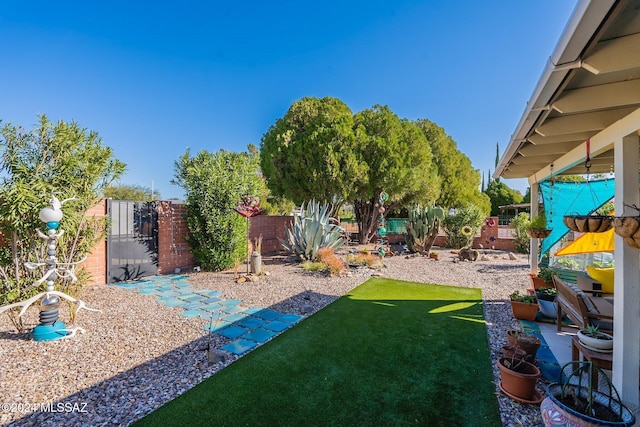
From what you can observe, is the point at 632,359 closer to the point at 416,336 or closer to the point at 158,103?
the point at 416,336

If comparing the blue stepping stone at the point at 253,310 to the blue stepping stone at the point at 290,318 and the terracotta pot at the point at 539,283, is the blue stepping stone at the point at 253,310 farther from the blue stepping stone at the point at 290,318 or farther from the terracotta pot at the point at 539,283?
the terracotta pot at the point at 539,283

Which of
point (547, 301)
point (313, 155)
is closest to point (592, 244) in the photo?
point (547, 301)

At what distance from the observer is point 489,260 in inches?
389

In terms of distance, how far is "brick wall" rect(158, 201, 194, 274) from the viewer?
7477 mm

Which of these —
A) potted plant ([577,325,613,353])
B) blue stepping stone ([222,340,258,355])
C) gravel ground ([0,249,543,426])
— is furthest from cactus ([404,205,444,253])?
blue stepping stone ([222,340,258,355])

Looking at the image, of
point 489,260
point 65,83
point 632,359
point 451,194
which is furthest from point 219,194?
point 451,194

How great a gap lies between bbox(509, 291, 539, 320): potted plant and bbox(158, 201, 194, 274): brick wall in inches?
305

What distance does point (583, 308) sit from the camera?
3055 mm

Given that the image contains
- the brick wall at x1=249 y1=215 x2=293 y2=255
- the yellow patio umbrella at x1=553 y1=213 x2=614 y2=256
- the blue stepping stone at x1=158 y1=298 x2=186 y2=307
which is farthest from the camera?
the brick wall at x1=249 y1=215 x2=293 y2=255

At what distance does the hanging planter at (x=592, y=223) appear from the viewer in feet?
8.70

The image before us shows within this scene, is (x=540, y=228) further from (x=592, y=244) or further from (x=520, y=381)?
(x=520, y=381)

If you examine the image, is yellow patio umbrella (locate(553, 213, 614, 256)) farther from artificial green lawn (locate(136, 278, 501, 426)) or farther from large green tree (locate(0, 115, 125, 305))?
large green tree (locate(0, 115, 125, 305))

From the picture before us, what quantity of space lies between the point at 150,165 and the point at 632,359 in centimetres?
1717

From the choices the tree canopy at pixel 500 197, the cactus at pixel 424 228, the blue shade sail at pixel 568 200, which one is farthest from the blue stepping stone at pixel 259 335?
the tree canopy at pixel 500 197
